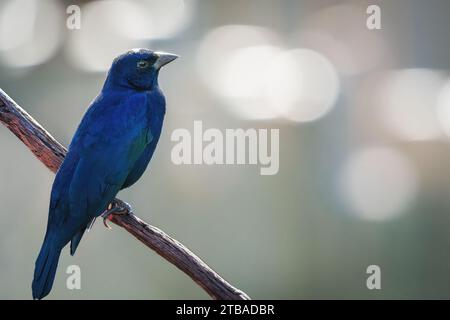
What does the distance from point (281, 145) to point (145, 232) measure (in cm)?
191

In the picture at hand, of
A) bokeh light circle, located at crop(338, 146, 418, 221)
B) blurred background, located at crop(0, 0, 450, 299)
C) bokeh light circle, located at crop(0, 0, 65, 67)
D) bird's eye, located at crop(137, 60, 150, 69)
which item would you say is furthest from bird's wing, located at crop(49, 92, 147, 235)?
bokeh light circle, located at crop(338, 146, 418, 221)

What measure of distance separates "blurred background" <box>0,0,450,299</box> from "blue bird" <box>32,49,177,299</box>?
1296 mm

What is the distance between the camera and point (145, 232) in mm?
2674

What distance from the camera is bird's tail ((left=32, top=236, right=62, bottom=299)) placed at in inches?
104

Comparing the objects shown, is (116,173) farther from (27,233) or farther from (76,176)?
(27,233)

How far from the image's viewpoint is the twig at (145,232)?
2.60 meters

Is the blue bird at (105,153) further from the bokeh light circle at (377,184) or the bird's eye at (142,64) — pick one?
the bokeh light circle at (377,184)

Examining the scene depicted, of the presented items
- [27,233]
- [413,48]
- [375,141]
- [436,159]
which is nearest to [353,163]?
[375,141]

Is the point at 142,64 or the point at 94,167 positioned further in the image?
the point at 142,64

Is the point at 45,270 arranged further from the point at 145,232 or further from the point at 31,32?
the point at 31,32

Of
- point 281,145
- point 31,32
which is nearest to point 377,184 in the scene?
point 281,145

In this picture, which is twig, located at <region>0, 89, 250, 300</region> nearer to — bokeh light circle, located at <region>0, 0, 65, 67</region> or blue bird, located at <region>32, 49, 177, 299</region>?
blue bird, located at <region>32, 49, 177, 299</region>

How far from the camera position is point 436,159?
4461 mm

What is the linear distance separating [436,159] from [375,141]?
0.38 metres
